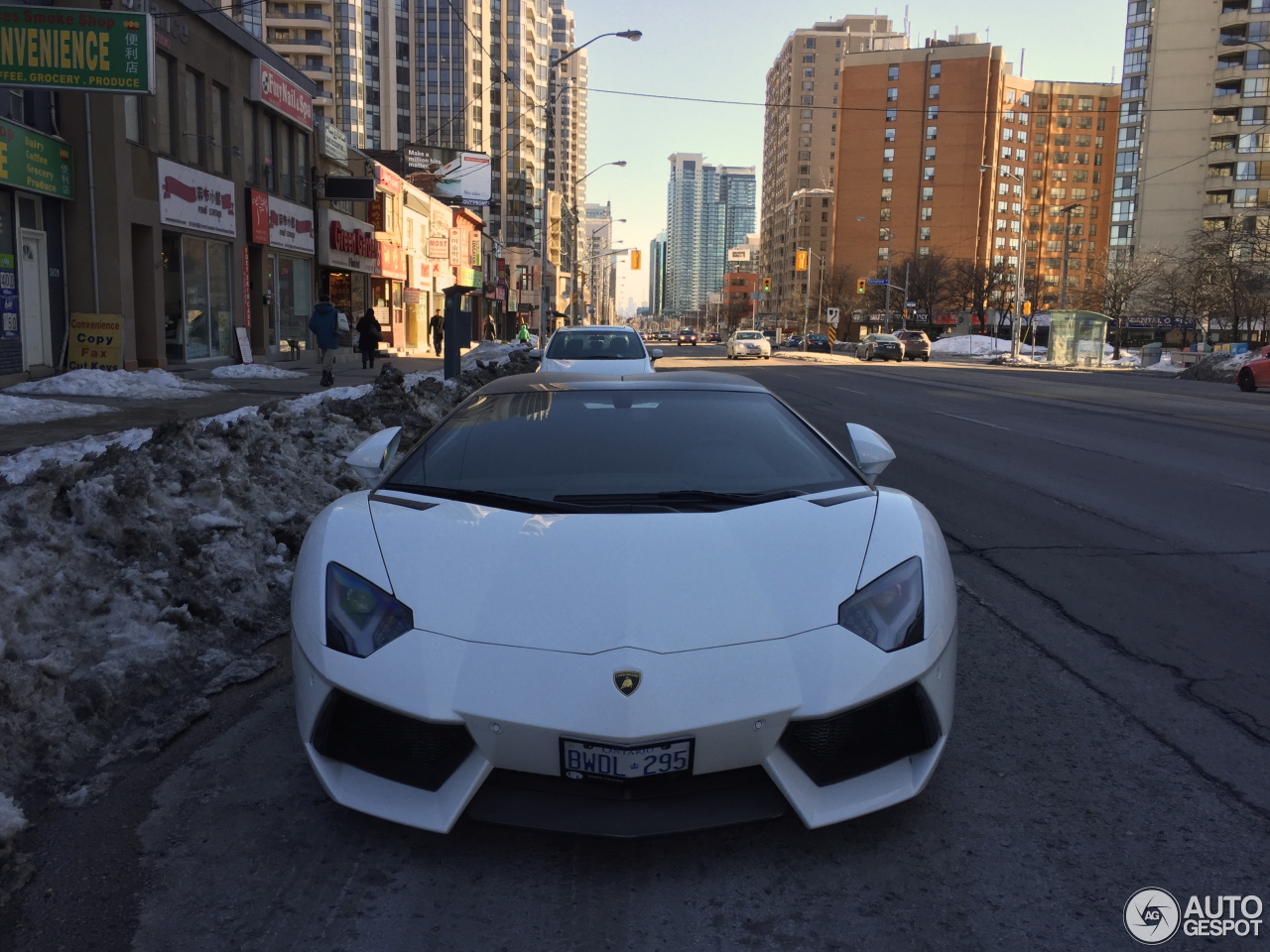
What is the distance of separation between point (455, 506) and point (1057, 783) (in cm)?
221

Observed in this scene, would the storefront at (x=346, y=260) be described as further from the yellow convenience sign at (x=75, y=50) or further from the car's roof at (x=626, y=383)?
the car's roof at (x=626, y=383)

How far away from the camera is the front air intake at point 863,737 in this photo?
268 centimetres

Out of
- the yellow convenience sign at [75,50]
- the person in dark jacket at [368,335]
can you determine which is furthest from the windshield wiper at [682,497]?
the person in dark jacket at [368,335]

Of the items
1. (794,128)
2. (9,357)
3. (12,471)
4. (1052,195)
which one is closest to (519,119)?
(794,128)

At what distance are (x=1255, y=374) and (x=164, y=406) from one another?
28.6m

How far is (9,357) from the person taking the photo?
16344 millimetres

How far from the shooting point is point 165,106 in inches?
837

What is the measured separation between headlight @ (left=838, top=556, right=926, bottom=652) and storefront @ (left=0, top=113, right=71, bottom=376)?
1694cm

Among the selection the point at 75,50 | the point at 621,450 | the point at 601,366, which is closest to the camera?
the point at 621,450

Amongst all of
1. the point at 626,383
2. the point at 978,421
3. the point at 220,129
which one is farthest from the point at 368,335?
the point at 626,383

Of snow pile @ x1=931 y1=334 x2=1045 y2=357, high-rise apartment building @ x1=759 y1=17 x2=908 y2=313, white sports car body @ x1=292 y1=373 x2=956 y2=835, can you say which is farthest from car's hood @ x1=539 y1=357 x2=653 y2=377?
high-rise apartment building @ x1=759 y1=17 x2=908 y2=313

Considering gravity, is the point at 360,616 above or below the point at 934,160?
below

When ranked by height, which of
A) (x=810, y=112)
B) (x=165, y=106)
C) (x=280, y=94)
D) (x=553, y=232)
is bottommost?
(x=165, y=106)

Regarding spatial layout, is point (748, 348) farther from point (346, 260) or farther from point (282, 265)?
point (282, 265)
